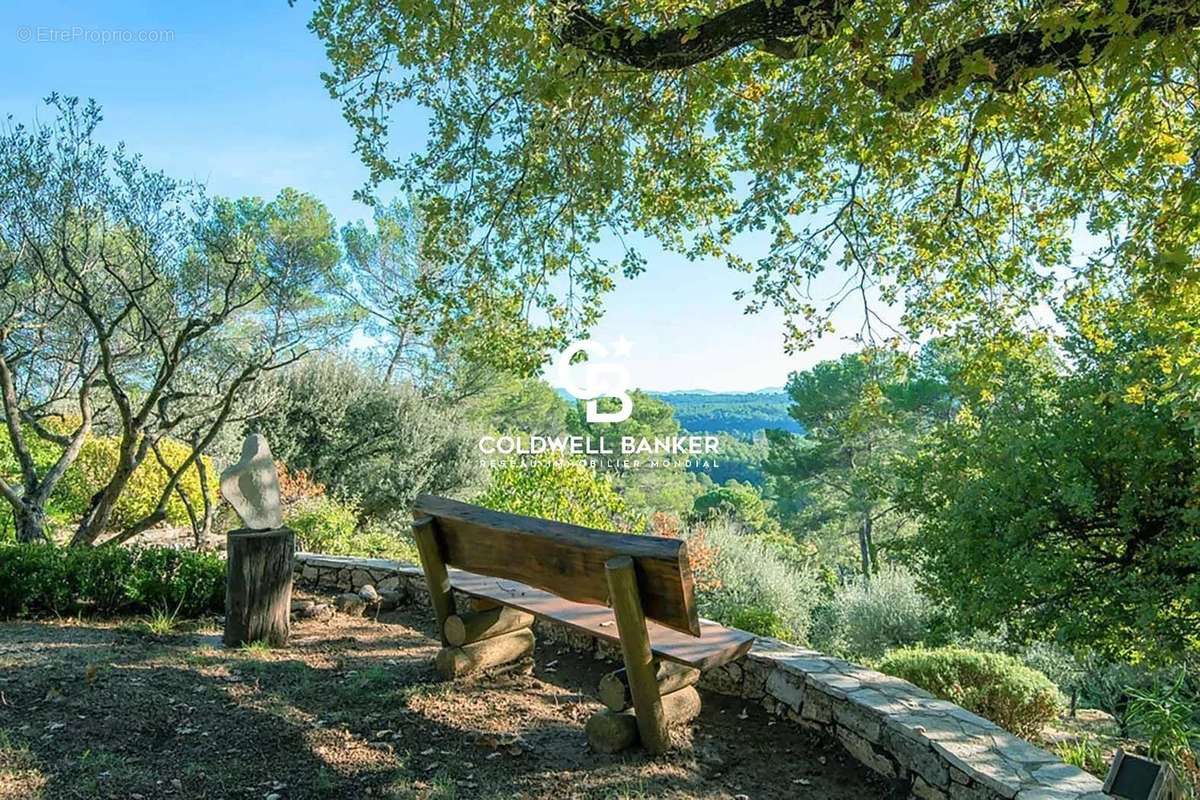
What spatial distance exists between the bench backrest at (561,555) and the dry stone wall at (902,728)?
2.47 ft

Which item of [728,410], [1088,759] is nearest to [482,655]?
[1088,759]

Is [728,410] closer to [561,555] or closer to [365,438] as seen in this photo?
[365,438]

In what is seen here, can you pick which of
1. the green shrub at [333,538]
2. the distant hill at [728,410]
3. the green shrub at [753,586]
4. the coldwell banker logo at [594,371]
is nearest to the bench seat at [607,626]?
the coldwell banker logo at [594,371]

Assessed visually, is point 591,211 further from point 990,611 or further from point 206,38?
point 990,611

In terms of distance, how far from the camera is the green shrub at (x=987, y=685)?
3918mm

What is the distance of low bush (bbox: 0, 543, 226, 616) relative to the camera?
15.0ft

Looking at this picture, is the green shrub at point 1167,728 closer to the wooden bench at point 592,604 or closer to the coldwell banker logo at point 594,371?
the wooden bench at point 592,604

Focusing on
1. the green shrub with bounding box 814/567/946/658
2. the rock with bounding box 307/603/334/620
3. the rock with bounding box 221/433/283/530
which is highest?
the rock with bounding box 221/433/283/530

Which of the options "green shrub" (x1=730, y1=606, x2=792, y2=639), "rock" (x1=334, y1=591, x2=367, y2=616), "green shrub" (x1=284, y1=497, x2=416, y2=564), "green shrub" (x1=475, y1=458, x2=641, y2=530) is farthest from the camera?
"green shrub" (x1=284, y1=497, x2=416, y2=564)

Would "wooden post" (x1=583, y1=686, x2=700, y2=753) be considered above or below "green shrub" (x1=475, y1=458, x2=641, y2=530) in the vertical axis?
below

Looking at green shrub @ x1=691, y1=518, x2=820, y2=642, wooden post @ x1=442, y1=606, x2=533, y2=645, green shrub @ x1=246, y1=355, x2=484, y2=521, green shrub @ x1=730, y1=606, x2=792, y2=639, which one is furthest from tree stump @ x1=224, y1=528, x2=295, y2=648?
green shrub @ x1=246, y1=355, x2=484, y2=521

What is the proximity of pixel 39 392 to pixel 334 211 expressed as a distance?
7.97 metres

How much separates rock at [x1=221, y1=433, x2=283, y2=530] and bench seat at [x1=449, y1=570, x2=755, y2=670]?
1158 mm

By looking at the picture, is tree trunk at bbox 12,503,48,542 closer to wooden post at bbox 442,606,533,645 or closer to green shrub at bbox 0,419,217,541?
green shrub at bbox 0,419,217,541
